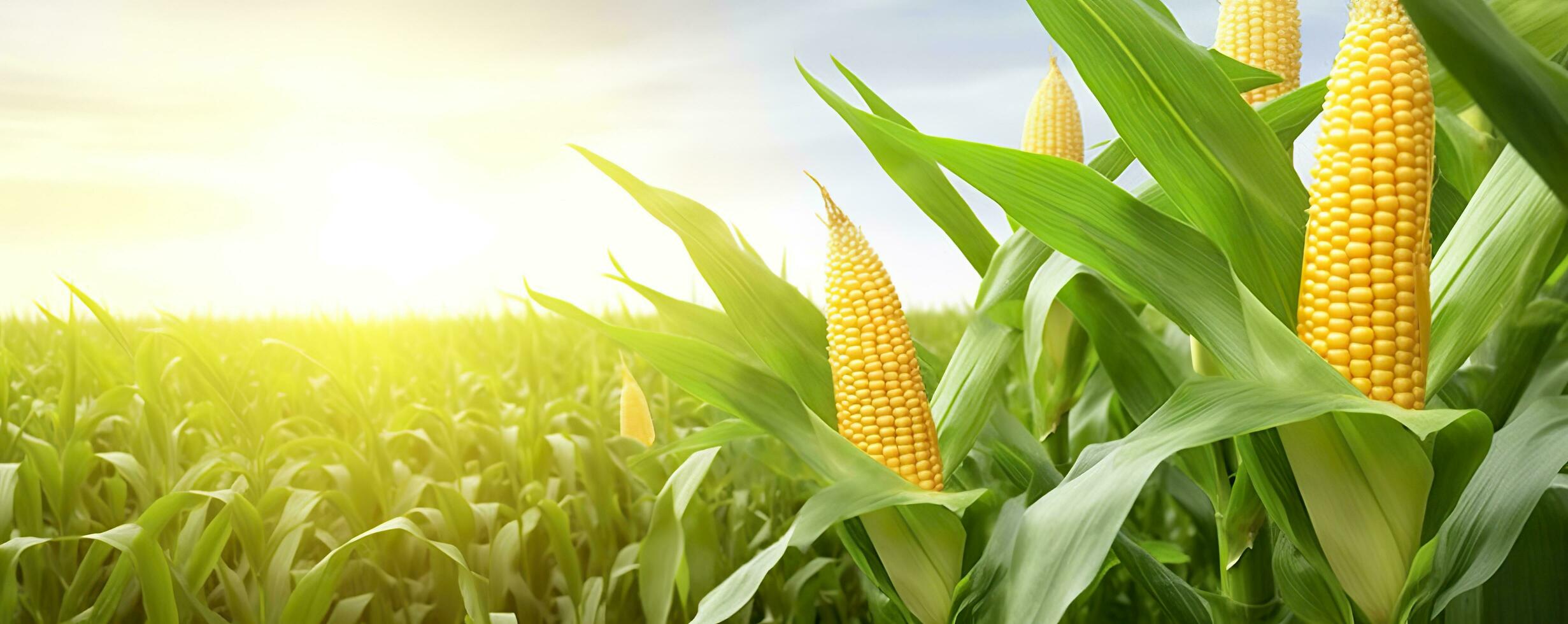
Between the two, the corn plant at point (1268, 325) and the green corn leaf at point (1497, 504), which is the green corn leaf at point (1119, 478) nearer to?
the corn plant at point (1268, 325)

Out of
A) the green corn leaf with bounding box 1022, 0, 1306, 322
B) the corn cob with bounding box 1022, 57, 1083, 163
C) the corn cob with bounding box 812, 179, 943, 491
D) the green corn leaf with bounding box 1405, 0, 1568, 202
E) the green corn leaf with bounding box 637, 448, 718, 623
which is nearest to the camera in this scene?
the green corn leaf with bounding box 1405, 0, 1568, 202

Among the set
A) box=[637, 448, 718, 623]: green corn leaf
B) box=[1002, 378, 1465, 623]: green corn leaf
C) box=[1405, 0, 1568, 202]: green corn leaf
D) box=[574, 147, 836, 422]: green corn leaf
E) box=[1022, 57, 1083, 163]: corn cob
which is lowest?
box=[637, 448, 718, 623]: green corn leaf

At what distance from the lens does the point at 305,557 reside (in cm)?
247

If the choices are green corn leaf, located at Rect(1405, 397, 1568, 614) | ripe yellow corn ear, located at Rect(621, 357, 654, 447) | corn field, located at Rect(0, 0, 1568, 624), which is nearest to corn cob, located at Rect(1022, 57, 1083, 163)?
corn field, located at Rect(0, 0, 1568, 624)

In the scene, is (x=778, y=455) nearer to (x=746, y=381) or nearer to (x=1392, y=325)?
(x=746, y=381)

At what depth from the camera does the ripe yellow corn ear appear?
263 cm

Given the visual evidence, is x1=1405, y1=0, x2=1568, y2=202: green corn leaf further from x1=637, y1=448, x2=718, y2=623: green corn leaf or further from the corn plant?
x1=637, y1=448, x2=718, y2=623: green corn leaf

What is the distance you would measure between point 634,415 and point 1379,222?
200cm

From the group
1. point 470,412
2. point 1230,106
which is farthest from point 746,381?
point 470,412

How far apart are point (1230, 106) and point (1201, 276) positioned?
213mm

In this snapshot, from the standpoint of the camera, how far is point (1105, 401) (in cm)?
227

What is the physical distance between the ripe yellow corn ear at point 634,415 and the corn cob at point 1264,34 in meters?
1.70

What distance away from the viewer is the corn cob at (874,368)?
1441mm

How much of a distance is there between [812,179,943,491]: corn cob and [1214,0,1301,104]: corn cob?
76cm
